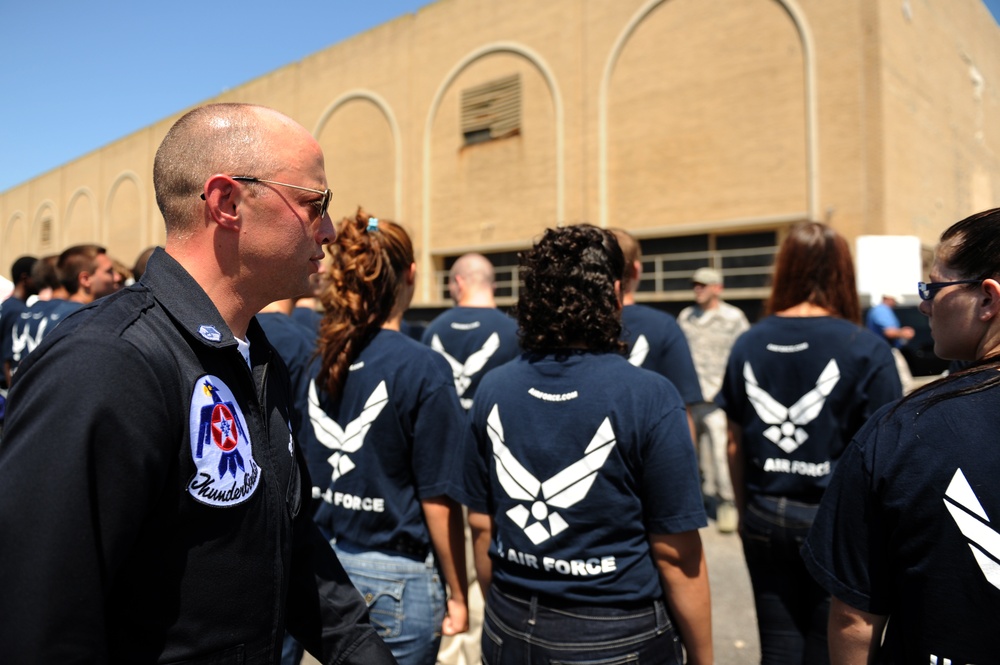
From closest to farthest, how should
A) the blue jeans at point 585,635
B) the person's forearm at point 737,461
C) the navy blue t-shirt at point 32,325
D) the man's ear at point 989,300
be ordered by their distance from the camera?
the man's ear at point 989,300 → the blue jeans at point 585,635 → the person's forearm at point 737,461 → the navy blue t-shirt at point 32,325

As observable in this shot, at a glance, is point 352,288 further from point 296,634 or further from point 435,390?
point 296,634

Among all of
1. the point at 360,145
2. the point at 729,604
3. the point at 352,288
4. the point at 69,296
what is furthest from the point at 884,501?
the point at 360,145

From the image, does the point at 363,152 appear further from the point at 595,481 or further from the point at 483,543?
the point at 595,481

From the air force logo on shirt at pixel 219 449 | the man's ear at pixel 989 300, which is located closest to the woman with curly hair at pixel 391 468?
the air force logo on shirt at pixel 219 449

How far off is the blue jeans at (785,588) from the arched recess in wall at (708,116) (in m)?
10.9

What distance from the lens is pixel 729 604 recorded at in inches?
178

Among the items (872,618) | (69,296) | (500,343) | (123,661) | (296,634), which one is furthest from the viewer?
(69,296)

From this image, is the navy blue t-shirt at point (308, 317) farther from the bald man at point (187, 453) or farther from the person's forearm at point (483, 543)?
the bald man at point (187, 453)

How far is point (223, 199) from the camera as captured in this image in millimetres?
1388

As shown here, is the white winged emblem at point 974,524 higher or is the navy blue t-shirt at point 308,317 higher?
the navy blue t-shirt at point 308,317

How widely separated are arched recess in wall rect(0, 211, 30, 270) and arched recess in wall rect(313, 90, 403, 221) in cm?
2718

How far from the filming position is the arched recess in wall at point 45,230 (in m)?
35.7

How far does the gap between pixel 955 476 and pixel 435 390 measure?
1.64 meters

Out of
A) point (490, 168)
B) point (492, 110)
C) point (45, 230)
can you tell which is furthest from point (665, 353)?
point (45, 230)
